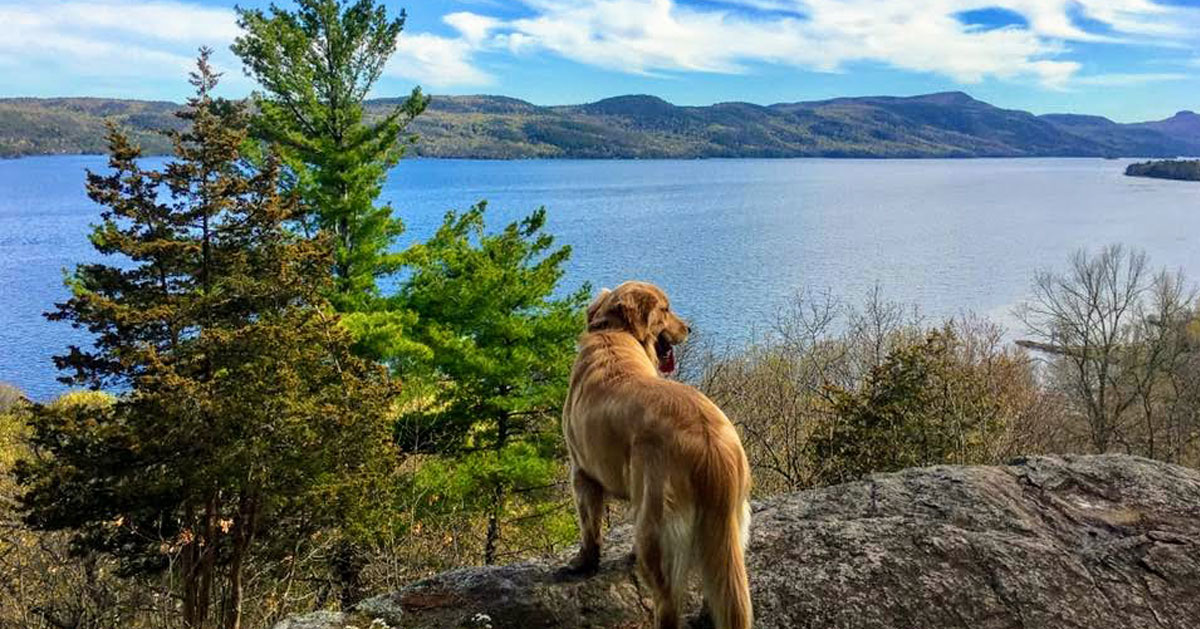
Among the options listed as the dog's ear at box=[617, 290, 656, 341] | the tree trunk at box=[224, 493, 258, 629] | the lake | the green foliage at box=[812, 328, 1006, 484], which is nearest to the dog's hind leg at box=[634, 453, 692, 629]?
the dog's ear at box=[617, 290, 656, 341]

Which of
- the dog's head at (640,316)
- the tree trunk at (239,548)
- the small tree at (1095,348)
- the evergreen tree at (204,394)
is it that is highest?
the dog's head at (640,316)

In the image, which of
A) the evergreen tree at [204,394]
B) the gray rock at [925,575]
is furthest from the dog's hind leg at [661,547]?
the evergreen tree at [204,394]

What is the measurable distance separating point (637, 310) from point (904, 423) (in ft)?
43.0

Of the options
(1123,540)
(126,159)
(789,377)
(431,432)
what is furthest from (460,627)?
(789,377)

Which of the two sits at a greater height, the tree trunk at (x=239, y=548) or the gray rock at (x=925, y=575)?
the gray rock at (x=925, y=575)

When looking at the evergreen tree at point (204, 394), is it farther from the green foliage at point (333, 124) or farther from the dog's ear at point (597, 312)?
the dog's ear at point (597, 312)

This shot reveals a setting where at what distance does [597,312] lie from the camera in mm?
5281

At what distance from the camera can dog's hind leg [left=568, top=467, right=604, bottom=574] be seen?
479 centimetres

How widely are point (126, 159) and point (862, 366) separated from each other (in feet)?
95.4

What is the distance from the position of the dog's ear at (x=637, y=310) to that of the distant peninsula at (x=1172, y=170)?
204 metres

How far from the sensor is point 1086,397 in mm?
37594

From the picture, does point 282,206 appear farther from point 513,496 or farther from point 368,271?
point 513,496

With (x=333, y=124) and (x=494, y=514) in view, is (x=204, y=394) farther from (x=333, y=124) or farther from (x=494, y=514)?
(x=333, y=124)

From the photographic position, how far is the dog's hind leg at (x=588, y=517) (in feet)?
15.7
